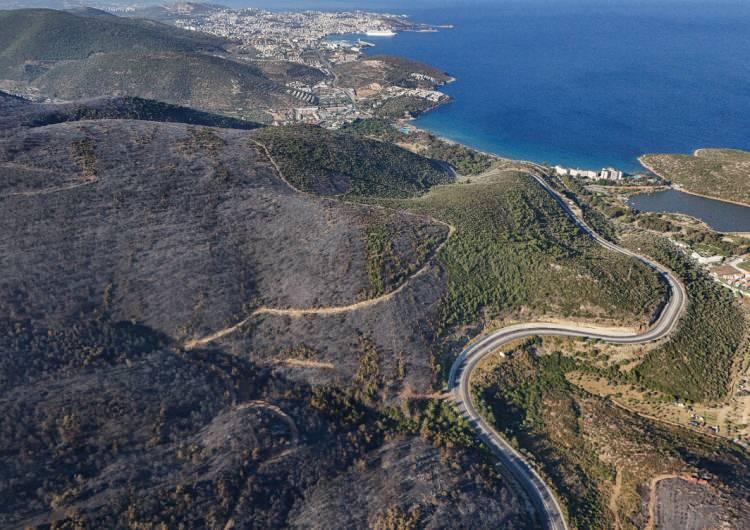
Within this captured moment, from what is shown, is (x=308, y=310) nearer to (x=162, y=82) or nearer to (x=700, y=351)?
(x=700, y=351)

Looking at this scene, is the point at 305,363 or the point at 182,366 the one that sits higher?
the point at 182,366

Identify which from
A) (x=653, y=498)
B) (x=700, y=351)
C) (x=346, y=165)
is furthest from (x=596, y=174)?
(x=653, y=498)

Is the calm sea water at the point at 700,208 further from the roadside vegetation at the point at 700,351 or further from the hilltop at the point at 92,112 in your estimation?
the hilltop at the point at 92,112

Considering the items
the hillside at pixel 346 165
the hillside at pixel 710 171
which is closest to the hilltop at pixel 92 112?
the hillside at pixel 346 165

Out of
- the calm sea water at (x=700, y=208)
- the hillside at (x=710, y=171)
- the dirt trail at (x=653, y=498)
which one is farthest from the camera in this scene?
the hillside at (x=710, y=171)

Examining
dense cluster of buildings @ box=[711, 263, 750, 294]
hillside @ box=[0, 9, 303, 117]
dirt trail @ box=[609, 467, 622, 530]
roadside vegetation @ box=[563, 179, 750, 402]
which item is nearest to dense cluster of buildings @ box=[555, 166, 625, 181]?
roadside vegetation @ box=[563, 179, 750, 402]

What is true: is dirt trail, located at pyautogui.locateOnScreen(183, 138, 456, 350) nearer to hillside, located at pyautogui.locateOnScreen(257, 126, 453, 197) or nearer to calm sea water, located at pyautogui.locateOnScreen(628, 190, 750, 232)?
hillside, located at pyautogui.locateOnScreen(257, 126, 453, 197)
